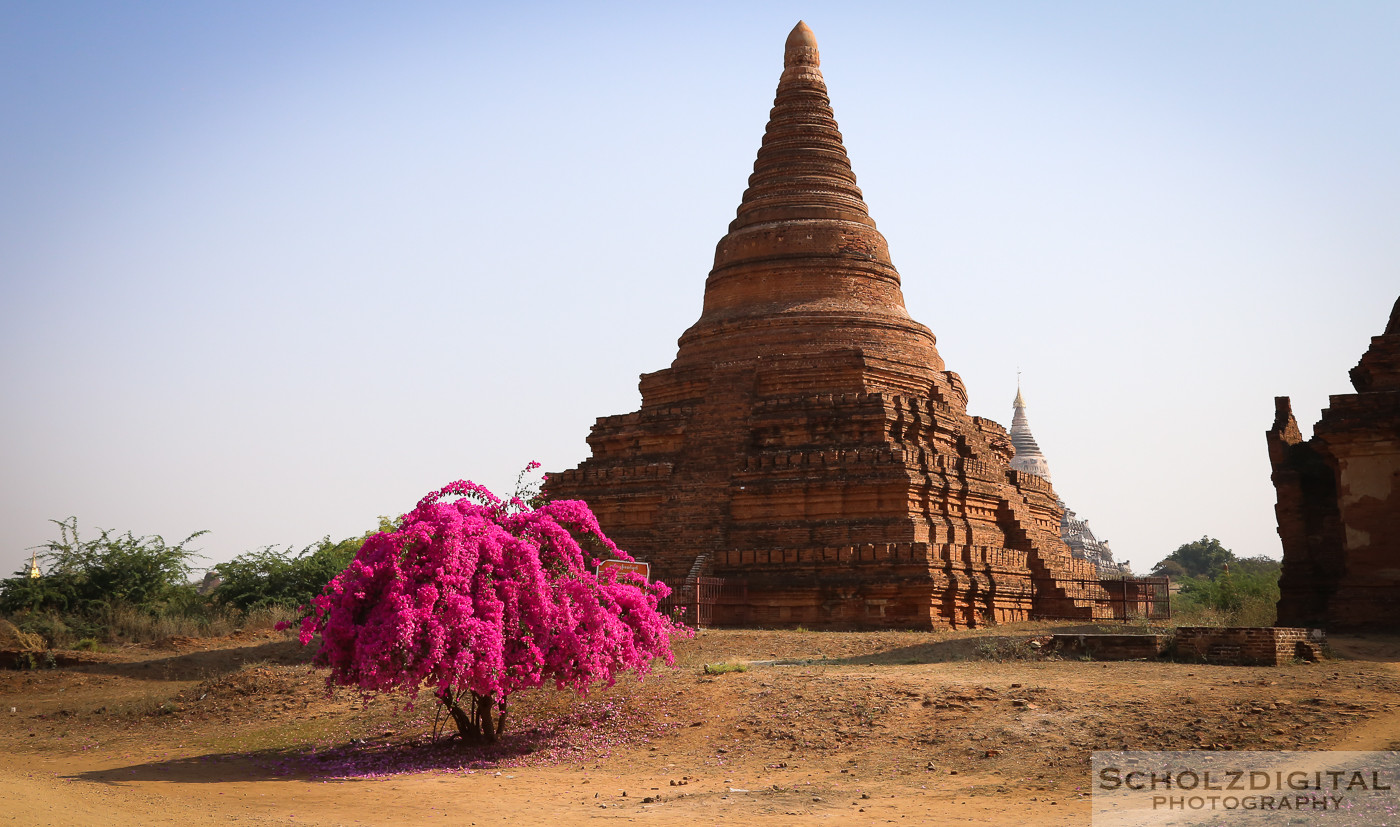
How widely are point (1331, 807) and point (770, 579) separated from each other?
13386mm

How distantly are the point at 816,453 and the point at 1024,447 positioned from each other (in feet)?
141

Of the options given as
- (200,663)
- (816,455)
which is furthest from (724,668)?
(200,663)

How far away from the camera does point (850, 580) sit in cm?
2108

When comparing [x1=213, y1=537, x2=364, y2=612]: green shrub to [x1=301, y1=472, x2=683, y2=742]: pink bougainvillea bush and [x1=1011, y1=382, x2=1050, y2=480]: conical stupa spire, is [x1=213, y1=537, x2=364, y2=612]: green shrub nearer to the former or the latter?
[x1=301, y1=472, x2=683, y2=742]: pink bougainvillea bush

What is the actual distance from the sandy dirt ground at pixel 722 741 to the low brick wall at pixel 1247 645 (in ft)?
1.10

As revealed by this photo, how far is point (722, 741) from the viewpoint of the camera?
1216cm

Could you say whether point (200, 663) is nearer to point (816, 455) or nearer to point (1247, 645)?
point (816, 455)

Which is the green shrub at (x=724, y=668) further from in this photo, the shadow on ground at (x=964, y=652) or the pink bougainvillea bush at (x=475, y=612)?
the pink bougainvillea bush at (x=475, y=612)

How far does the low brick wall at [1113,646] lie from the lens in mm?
14844

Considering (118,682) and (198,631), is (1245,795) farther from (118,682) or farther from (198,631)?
(198,631)

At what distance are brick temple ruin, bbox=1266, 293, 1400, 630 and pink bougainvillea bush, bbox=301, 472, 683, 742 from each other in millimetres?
10410

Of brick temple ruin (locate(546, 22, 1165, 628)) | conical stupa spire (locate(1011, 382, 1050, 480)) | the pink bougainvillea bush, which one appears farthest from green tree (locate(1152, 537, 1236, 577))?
the pink bougainvillea bush

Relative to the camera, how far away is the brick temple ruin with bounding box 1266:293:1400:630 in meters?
17.5

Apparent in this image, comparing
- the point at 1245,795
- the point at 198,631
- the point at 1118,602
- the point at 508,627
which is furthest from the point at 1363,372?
the point at 198,631
